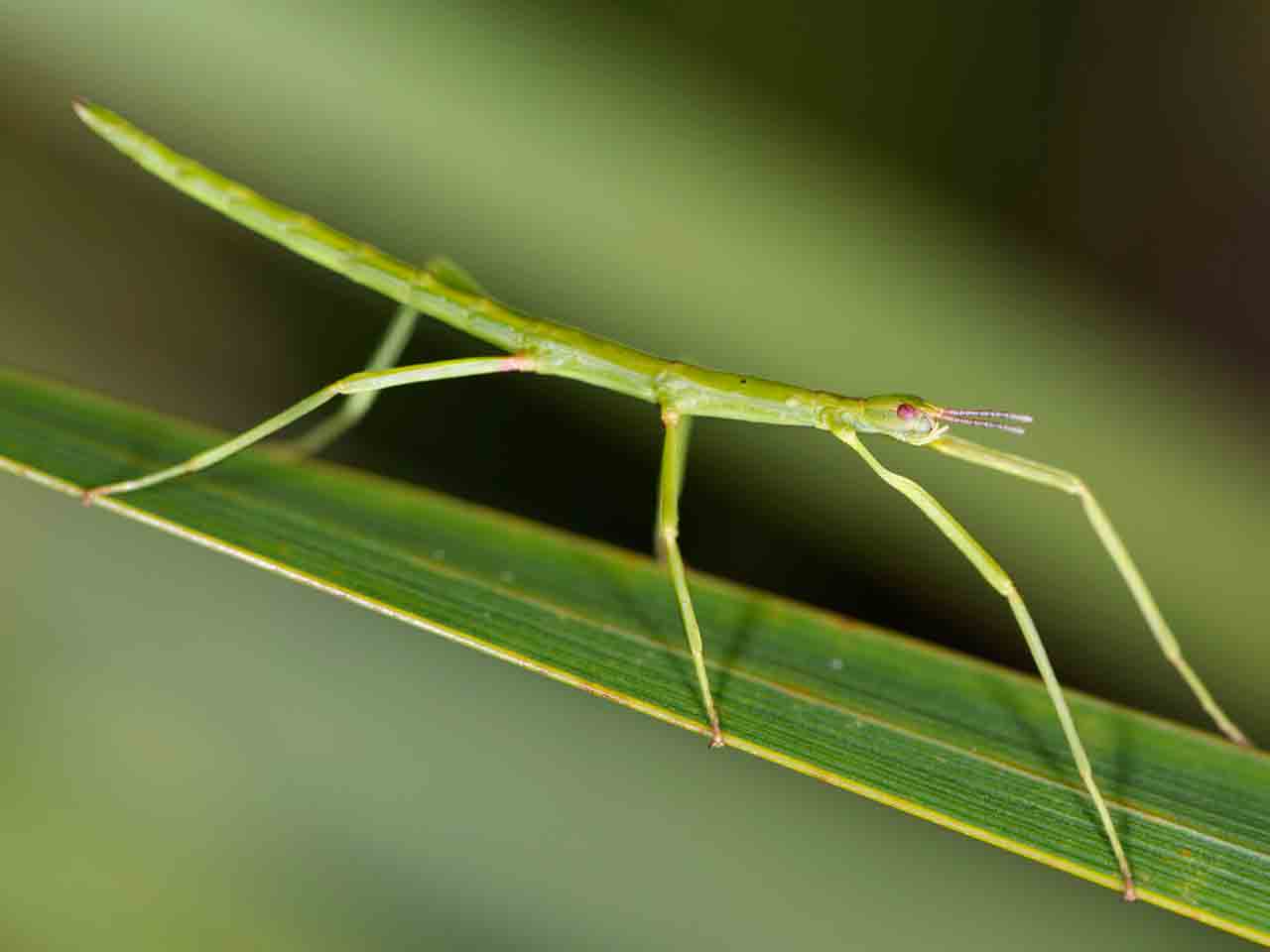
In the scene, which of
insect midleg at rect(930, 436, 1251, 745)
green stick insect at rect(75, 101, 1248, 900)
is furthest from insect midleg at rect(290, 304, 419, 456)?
insect midleg at rect(930, 436, 1251, 745)

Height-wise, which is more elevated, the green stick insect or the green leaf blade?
the green stick insect

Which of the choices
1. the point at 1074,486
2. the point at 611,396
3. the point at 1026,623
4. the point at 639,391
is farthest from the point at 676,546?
the point at 611,396

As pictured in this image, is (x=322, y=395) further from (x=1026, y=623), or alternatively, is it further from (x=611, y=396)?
(x=1026, y=623)

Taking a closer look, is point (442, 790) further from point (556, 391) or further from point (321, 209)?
point (321, 209)

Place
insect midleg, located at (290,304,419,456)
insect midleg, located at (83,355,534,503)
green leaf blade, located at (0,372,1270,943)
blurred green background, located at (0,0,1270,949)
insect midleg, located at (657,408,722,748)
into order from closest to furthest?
green leaf blade, located at (0,372,1270,943) → insect midleg, located at (657,408,722,748) → blurred green background, located at (0,0,1270,949) → insect midleg, located at (83,355,534,503) → insect midleg, located at (290,304,419,456)

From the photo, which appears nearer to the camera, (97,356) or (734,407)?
(734,407)

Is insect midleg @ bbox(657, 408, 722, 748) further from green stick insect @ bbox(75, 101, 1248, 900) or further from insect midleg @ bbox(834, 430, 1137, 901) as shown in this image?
insect midleg @ bbox(834, 430, 1137, 901)

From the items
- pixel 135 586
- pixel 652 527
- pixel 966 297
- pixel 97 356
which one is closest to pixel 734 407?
pixel 966 297
